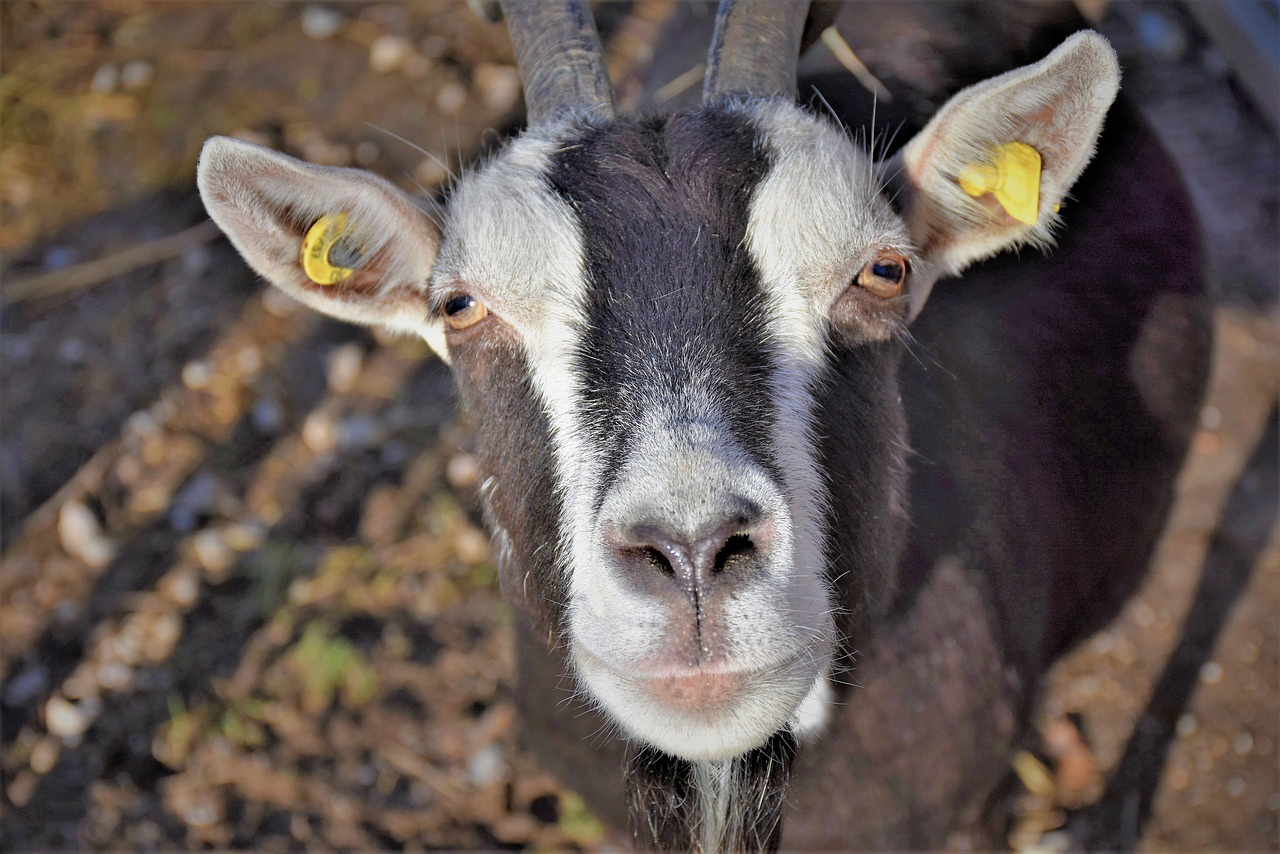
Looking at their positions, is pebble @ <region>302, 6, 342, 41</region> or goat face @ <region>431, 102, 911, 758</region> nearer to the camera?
goat face @ <region>431, 102, 911, 758</region>

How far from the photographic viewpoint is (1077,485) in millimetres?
3590

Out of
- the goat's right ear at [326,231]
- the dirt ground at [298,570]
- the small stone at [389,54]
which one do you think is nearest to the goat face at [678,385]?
the goat's right ear at [326,231]

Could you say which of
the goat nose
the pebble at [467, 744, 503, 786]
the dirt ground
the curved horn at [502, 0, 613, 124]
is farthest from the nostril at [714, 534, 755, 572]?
the pebble at [467, 744, 503, 786]

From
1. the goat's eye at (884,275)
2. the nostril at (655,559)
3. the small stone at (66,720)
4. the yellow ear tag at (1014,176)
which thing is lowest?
the small stone at (66,720)

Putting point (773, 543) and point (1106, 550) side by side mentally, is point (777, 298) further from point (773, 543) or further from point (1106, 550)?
point (1106, 550)

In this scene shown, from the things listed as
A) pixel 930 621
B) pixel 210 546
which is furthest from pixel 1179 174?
pixel 210 546

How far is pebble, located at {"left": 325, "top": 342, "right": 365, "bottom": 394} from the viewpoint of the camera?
5074 mm

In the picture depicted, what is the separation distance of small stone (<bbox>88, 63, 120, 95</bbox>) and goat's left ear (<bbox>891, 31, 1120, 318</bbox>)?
556cm

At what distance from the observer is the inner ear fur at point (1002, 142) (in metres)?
2.25

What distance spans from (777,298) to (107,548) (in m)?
3.67

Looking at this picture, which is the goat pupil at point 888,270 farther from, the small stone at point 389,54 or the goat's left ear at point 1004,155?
the small stone at point 389,54

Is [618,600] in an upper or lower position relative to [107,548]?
upper

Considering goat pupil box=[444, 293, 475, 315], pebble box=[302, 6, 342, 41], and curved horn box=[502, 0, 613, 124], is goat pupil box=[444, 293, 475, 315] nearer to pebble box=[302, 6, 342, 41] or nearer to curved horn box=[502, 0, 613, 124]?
curved horn box=[502, 0, 613, 124]

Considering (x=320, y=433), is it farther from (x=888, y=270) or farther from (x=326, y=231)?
(x=888, y=270)
